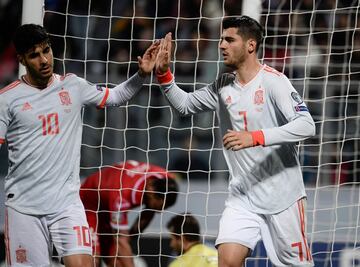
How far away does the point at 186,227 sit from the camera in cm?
570

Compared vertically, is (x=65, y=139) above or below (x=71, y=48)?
below

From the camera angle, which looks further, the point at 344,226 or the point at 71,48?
the point at 71,48

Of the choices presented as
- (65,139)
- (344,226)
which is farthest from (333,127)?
(65,139)

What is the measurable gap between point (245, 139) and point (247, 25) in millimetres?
675

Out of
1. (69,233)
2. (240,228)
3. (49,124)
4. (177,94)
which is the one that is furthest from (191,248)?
(49,124)

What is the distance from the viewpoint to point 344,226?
627cm

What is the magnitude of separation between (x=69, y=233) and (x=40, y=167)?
34cm

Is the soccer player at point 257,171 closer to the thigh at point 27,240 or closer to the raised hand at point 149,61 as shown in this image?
the raised hand at point 149,61

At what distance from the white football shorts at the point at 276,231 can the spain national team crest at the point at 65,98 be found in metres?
0.95

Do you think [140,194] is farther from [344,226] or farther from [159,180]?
[344,226]

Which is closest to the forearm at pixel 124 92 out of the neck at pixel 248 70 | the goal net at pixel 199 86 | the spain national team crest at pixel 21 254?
the neck at pixel 248 70

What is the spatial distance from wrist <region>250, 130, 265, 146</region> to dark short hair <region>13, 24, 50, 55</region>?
3.55 ft

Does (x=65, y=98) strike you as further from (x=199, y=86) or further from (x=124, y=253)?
(x=199, y=86)

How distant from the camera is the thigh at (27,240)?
4.41m
